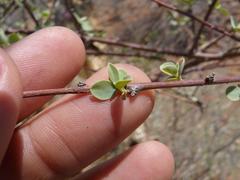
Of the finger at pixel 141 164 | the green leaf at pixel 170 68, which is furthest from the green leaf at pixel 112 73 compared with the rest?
the finger at pixel 141 164

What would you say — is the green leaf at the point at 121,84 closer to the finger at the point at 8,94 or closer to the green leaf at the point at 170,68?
the green leaf at the point at 170,68

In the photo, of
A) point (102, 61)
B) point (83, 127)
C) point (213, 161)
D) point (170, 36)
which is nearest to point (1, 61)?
point (83, 127)

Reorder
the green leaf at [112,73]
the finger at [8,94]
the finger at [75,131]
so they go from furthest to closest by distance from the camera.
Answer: the finger at [75,131]
the green leaf at [112,73]
the finger at [8,94]

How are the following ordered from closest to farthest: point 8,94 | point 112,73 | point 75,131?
point 8,94
point 112,73
point 75,131

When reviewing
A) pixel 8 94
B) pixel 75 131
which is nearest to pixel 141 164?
pixel 75 131

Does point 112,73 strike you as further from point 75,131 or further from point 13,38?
point 13,38

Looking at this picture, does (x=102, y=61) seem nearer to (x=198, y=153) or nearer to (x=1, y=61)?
(x=198, y=153)
